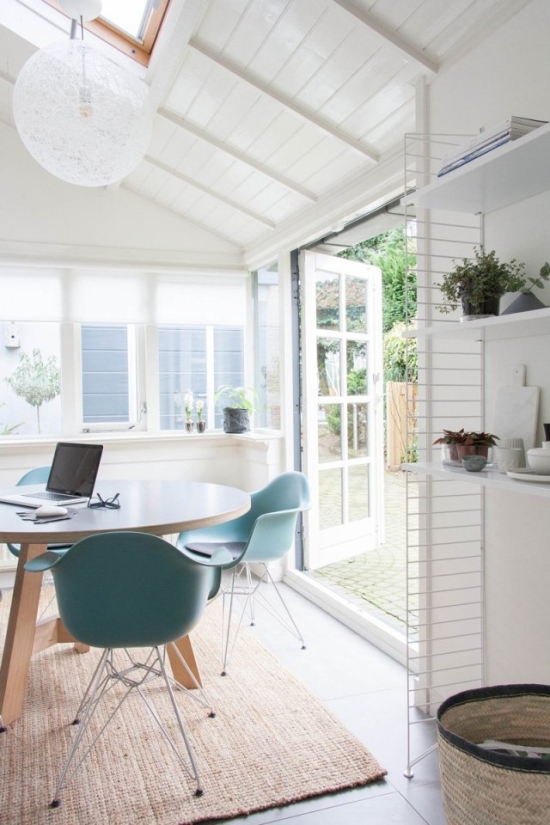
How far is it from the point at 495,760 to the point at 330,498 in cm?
288

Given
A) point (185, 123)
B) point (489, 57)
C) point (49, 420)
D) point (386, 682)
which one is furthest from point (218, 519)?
point (49, 420)

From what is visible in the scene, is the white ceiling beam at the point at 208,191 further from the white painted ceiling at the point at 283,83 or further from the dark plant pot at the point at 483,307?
the dark plant pot at the point at 483,307

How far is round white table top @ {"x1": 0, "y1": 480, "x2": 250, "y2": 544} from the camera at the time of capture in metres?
2.21

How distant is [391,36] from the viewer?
2307 millimetres

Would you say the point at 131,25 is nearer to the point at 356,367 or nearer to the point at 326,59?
the point at 326,59

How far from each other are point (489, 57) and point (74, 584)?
84.9 inches

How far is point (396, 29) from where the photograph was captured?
2305 mm

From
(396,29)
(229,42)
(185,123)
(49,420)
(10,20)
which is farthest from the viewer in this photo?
(49,420)

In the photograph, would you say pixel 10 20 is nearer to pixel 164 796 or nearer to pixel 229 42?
pixel 229 42

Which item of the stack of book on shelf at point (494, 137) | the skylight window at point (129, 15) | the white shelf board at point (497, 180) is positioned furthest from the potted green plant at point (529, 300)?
the skylight window at point (129, 15)

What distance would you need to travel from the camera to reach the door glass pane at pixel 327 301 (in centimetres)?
427

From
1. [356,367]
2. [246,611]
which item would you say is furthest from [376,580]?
[356,367]

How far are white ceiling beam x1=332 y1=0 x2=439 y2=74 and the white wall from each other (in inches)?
3.6

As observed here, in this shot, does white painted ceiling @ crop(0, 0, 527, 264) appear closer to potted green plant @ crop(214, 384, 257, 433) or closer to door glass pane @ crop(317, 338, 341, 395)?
door glass pane @ crop(317, 338, 341, 395)
